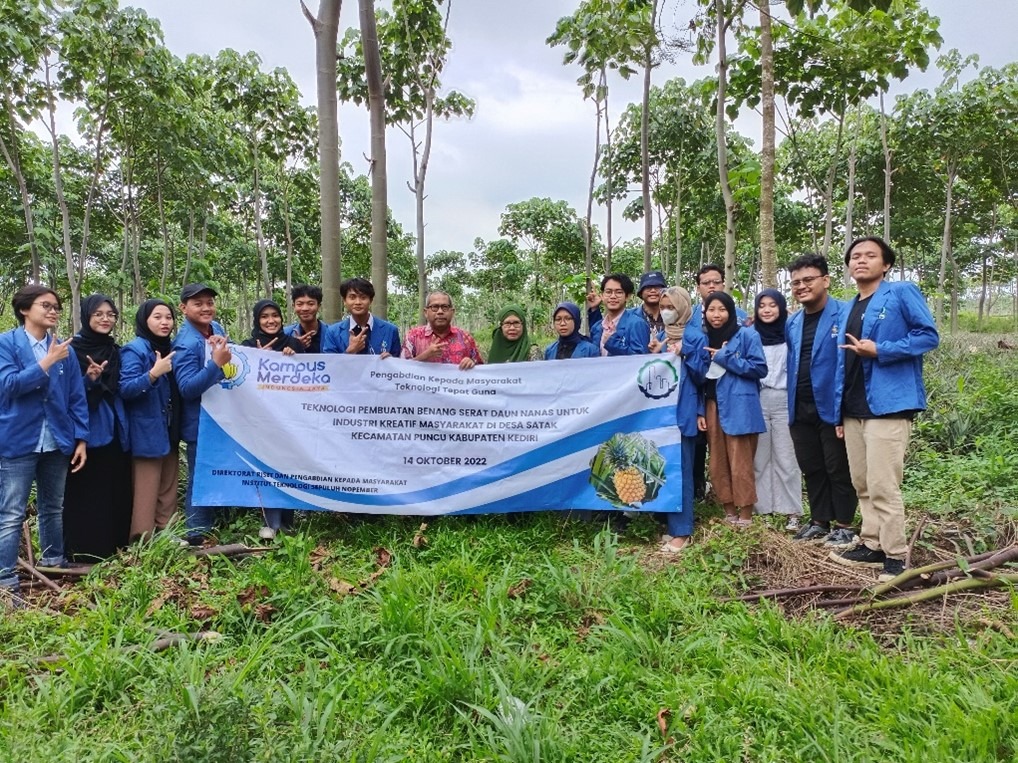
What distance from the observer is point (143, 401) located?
Answer: 342 cm

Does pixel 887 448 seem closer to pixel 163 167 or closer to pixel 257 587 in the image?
pixel 257 587

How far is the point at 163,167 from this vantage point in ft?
33.9

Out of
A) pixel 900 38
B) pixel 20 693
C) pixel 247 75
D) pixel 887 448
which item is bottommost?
pixel 20 693

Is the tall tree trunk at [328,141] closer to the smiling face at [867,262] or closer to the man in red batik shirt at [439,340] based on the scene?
the man in red batik shirt at [439,340]

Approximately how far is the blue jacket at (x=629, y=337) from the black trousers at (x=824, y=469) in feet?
3.73

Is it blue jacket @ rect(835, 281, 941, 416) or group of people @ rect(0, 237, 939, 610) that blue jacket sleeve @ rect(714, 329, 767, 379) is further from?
blue jacket @ rect(835, 281, 941, 416)

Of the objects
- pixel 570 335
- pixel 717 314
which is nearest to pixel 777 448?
pixel 717 314

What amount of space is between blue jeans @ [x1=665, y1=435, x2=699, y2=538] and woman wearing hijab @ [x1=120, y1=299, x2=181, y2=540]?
3.15 m

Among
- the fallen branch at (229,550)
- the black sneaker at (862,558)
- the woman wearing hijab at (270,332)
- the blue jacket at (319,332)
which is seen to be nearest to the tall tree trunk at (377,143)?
the blue jacket at (319,332)

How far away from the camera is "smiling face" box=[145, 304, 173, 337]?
3443 millimetres

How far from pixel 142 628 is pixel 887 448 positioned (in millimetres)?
3782

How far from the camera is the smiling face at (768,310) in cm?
392

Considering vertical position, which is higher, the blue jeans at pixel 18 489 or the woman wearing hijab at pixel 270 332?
the woman wearing hijab at pixel 270 332

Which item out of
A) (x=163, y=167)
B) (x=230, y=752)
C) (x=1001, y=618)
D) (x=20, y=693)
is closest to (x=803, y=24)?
(x=1001, y=618)
